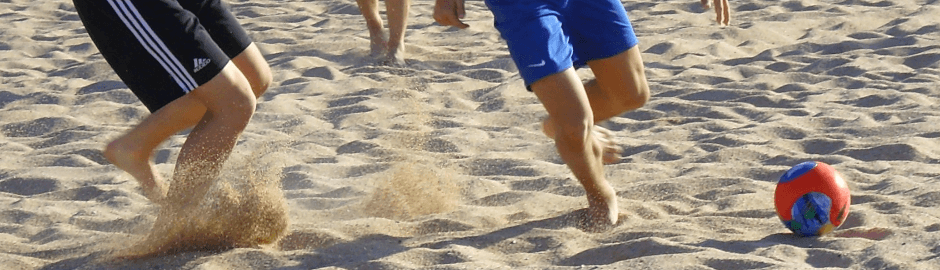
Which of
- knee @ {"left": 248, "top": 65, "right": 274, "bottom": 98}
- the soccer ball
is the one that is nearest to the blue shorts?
the soccer ball

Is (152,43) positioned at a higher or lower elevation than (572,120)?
higher

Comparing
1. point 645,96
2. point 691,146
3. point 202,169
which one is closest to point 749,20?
point 691,146

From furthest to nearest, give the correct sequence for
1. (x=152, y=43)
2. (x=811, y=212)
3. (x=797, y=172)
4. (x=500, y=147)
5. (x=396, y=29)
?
(x=396, y=29) → (x=500, y=147) → (x=797, y=172) → (x=811, y=212) → (x=152, y=43)

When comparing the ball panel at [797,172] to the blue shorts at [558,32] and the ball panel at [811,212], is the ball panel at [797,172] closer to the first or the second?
the ball panel at [811,212]

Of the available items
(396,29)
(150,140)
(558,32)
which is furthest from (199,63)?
(396,29)

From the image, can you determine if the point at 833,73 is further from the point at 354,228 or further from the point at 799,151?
the point at 354,228

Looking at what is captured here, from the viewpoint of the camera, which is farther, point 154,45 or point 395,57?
point 395,57

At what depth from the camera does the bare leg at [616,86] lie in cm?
359

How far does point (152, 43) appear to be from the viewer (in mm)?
3117

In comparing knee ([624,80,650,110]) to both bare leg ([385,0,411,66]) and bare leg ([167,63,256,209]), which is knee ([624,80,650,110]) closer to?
bare leg ([167,63,256,209])

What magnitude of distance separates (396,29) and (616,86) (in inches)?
111

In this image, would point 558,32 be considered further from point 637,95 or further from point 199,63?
point 199,63

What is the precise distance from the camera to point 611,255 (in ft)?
10.6

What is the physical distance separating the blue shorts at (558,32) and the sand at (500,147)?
58cm
